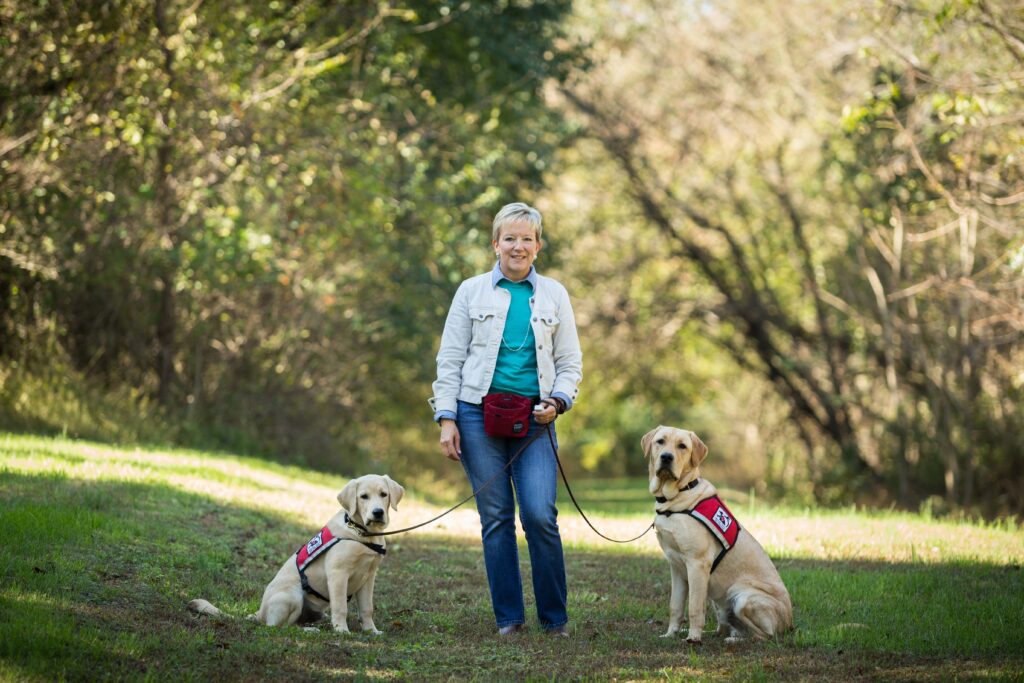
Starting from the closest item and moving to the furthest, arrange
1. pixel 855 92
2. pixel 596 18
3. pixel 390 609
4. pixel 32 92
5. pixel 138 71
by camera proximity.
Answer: pixel 390 609, pixel 32 92, pixel 138 71, pixel 855 92, pixel 596 18

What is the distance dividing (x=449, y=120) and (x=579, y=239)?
4484mm

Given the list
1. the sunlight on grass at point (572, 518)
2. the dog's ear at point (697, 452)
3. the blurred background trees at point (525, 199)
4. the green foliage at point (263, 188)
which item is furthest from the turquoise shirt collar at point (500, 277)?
the green foliage at point (263, 188)

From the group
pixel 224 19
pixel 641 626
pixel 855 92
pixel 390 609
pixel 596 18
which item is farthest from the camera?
pixel 596 18

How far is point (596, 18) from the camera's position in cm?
2033

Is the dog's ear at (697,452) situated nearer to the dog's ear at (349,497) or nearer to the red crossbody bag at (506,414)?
the red crossbody bag at (506,414)

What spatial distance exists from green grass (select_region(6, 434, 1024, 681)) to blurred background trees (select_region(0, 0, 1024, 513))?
3.21 m

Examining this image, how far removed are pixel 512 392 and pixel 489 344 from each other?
306mm

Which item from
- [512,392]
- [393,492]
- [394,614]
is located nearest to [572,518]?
[394,614]

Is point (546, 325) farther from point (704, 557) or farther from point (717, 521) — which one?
point (704, 557)

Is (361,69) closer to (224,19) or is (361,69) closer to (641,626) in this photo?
(224,19)

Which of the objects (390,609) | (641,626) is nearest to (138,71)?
(390,609)

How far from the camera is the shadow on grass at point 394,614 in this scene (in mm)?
5164

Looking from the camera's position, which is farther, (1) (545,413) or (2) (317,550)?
(2) (317,550)

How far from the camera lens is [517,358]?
628cm
